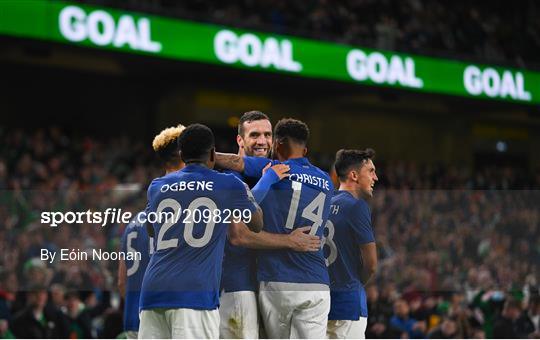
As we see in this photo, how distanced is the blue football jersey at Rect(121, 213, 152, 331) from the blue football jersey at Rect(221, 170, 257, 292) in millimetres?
790

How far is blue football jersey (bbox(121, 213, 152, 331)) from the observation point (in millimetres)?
7137

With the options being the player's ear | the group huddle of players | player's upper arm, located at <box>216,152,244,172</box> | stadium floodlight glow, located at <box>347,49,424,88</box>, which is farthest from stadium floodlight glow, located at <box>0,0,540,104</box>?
the player's ear

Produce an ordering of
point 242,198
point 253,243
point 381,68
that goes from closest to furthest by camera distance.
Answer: point 242,198 < point 253,243 < point 381,68

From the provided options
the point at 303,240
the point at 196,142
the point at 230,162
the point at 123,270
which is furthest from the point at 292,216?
the point at 123,270

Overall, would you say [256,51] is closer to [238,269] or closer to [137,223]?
[137,223]

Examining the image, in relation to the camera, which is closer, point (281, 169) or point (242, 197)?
point (242, 197)

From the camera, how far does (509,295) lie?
33.0ft

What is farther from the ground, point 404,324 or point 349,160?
point 349,160

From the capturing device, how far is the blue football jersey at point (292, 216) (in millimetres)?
6379

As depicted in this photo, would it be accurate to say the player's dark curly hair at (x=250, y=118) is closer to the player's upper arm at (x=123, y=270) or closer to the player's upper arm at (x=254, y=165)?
the player's upper arm at (x=254, y=165)

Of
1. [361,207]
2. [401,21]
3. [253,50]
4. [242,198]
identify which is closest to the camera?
[242,198]

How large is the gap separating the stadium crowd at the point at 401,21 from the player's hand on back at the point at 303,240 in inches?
367

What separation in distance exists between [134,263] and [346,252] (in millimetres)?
1553

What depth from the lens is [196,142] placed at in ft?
19.1
